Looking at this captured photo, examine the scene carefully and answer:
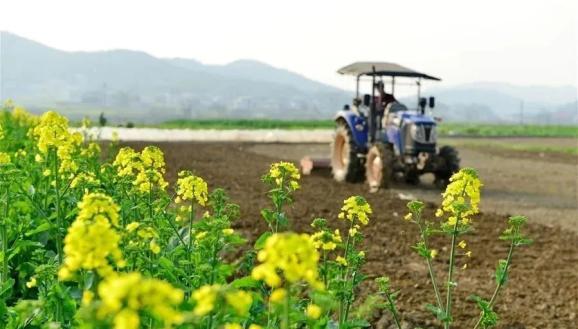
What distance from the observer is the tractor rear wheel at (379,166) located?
12.1 metres

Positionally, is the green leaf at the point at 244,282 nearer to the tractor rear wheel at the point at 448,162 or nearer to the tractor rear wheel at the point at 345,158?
the tractor rear wheel at the point at 448,162

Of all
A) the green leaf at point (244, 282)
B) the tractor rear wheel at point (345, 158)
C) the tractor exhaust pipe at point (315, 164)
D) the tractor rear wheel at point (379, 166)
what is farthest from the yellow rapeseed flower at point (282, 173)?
the tractor exhaust pipe at point (315, 164)

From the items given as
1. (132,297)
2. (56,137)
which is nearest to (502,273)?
(56,137)

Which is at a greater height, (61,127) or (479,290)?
(61,127)

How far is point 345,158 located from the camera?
45.8ft

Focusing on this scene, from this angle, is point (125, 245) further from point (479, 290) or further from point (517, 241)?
point (479, 290)

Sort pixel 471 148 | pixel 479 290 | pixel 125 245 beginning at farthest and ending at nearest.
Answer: pixel 471 148, pixel 479 290, pixel 125 245

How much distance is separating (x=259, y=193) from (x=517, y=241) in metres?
8.32

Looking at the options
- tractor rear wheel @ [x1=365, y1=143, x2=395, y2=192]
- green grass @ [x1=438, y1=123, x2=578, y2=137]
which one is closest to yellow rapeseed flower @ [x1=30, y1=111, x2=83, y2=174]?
tractor rear wheel @ [x1=365, y1=143, x2=395, y2=192]

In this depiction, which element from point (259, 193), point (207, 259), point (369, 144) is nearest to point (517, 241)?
point (207, 259)

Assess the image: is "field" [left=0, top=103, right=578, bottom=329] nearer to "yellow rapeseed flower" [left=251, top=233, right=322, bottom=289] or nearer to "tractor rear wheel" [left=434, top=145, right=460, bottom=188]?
"yellow rapeseed flower" [left=251, top=233, right=322, bottom=289]

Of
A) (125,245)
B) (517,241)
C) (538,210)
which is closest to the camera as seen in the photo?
(125,245)

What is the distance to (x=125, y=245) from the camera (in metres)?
2.45

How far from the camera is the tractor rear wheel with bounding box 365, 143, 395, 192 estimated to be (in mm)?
12102
